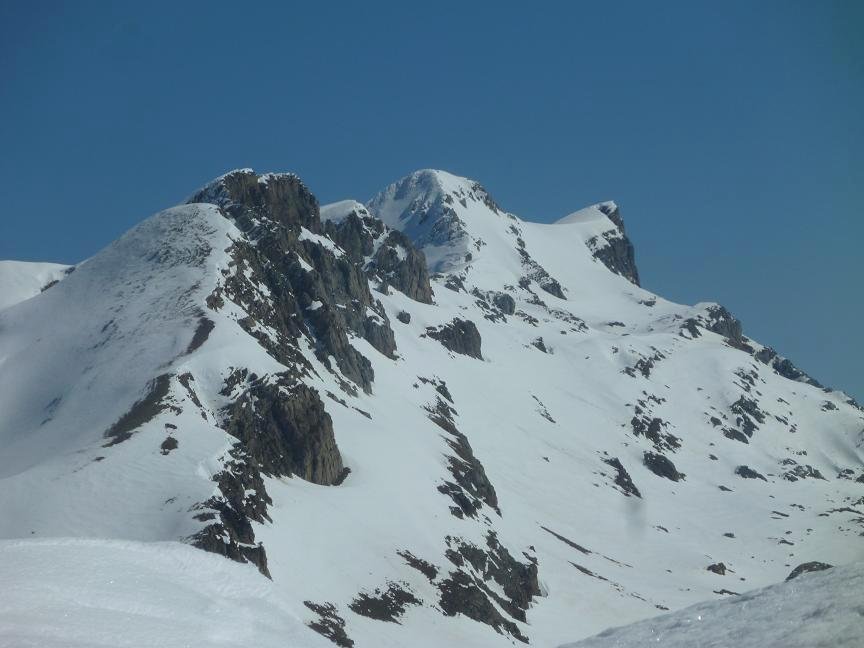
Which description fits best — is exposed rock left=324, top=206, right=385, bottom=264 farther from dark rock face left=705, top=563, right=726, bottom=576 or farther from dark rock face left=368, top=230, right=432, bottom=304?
dark rock face left=705, top=563, right=726, bottom=576

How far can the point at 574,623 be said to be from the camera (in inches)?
2906

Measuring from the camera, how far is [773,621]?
13.7 metres

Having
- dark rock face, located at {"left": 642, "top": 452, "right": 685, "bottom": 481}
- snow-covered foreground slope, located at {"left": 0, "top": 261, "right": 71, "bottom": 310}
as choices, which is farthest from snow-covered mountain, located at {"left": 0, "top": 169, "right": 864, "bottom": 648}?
snow-covered foreground slope, located at {"left": 0, "top": 261, "right": 71, "bottom": 310}

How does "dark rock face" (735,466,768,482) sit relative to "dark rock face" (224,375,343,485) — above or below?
above

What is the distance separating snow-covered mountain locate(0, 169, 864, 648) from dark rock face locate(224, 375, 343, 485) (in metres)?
0.19

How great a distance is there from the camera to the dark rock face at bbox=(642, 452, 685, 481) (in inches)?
5842

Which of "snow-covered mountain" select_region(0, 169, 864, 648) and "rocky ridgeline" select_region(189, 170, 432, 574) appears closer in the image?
"snow-covered mountain" select_region(0, 169, 864, 648)

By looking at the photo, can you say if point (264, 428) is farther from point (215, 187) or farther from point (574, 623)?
point (215, 187)

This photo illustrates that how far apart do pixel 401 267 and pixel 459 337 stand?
18119mm

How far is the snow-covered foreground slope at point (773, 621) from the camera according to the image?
1271 centimetres

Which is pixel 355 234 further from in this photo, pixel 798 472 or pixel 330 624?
pixel 330 624

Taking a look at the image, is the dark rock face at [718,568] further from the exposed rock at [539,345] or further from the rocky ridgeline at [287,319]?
the exposed rock at [539,345]

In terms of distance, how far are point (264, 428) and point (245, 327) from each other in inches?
595

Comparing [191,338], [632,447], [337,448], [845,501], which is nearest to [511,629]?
[337,448]
